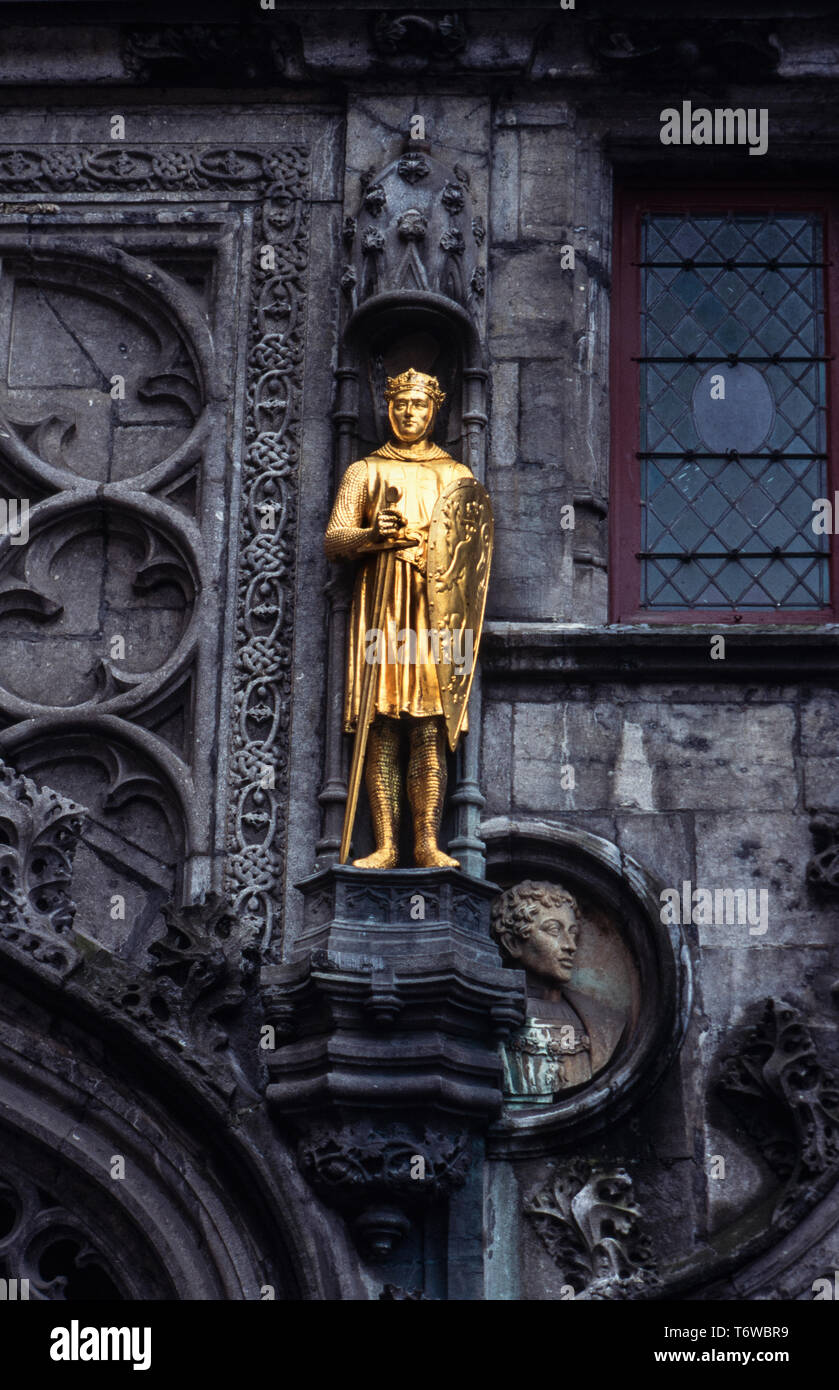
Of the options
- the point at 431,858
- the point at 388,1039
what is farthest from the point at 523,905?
the point at 388,1039

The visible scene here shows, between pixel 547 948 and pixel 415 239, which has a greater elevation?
pixel 415 239

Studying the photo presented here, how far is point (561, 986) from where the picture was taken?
12094 millimetres

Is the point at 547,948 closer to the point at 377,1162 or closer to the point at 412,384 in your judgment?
the point at 377,1162

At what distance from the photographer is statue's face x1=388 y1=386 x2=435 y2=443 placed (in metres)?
12.6

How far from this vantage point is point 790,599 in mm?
13133

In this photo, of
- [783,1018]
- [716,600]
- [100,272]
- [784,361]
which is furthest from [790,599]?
[100,272]

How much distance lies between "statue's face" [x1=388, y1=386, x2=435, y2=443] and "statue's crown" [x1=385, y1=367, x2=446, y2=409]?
0.06 feet

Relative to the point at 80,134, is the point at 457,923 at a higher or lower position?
lower

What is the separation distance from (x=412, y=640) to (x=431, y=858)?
3.13 ft

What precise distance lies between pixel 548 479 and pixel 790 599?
1.25m

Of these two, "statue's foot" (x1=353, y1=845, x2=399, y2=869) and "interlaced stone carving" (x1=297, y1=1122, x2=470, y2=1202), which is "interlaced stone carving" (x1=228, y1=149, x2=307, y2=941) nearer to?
"statue's foot" (x1=353, y1=845, x2=399, y2=869)

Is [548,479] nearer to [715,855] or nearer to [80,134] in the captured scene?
[715,855]
